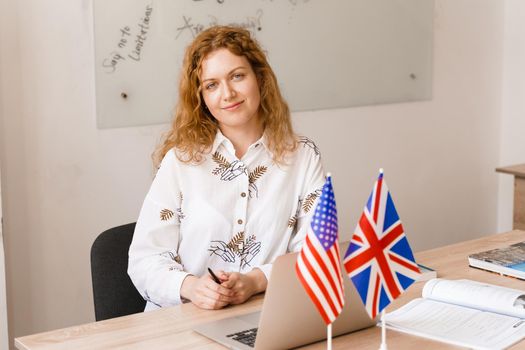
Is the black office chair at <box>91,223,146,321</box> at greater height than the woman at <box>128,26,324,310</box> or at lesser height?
lesser

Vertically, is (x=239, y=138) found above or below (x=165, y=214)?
above

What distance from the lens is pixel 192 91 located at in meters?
2.21

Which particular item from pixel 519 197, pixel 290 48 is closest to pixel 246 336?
pixel 290 48

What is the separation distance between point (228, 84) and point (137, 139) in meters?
0.99

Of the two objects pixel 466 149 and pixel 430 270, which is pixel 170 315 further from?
pixel 466 149

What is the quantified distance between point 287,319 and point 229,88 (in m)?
0.78

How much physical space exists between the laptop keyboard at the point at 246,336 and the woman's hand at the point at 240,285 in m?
0.20

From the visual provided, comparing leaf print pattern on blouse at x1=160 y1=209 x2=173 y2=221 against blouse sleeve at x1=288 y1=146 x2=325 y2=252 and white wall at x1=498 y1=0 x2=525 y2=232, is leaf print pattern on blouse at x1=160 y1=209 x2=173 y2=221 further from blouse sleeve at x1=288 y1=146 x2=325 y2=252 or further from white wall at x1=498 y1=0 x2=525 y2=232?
white wall at x1=498 y1=0 x2=525 y2=232

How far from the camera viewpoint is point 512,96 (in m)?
4.39

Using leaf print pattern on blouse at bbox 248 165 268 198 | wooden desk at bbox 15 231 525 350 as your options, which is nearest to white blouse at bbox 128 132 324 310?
leaf print pattern on blouse at bbox 248 165 268 198

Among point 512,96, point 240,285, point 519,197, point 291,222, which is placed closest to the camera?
point 240,285

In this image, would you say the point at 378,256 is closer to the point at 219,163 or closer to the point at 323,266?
the point at 323,266

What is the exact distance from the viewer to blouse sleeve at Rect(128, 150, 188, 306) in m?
2.04

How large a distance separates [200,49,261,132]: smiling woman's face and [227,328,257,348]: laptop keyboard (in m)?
0.66
